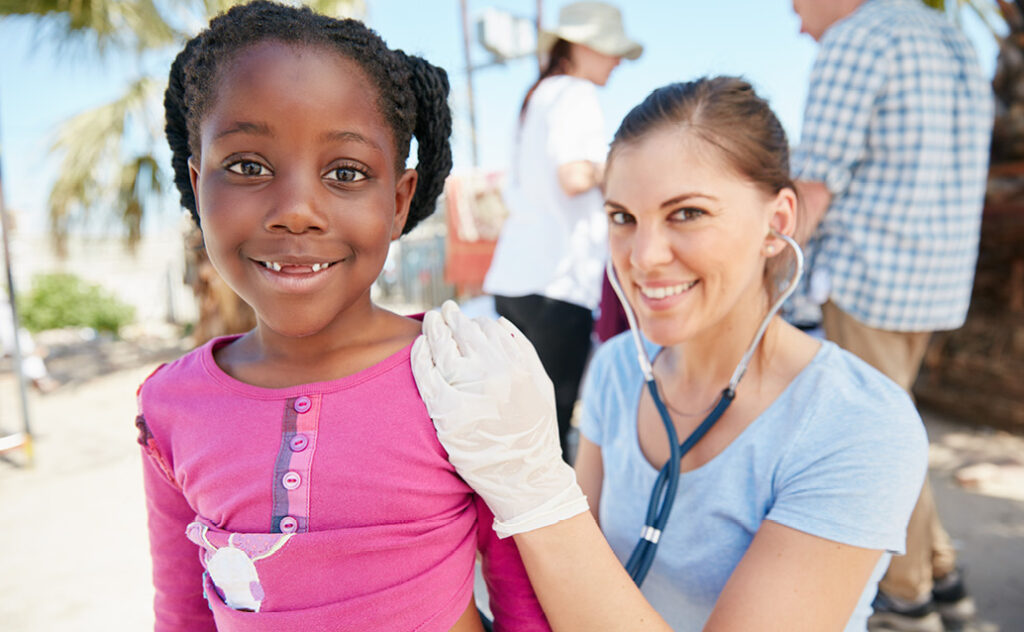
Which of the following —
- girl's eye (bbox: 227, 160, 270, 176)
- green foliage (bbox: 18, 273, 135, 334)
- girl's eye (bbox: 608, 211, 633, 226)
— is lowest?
green foliage (bbox: 18, 273, 135, 334)

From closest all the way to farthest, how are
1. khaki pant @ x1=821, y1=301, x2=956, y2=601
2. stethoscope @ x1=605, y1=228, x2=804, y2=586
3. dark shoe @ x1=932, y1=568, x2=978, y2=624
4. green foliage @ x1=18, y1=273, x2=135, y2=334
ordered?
stethoscope @ x1=605, y1=228, x2=804, y2=586 < khaki pant @ x1=821, y1=301, x2=956, y2=601 < dark shoe @ x1=932, y1=568, x2=978, y2=624 < green foliage @ x1=18, y1=273, x2=135, y2=334

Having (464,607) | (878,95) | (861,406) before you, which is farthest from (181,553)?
(878,95)

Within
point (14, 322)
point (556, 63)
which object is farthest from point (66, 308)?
point (556, 63)

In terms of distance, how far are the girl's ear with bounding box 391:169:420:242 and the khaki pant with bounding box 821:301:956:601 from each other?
1.78 meters

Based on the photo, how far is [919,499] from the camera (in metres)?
2.33

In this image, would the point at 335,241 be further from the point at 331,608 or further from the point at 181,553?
the point at 181,553

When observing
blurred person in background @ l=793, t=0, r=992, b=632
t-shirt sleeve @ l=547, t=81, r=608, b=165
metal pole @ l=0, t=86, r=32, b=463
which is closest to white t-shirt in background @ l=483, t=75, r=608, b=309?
t-shirt sleeve @ l=547, t=81, r=608, b=165

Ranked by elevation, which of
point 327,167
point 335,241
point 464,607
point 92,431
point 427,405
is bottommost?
point 92,431

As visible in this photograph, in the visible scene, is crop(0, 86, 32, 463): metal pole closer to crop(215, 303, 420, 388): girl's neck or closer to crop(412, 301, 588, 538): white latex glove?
crop(215, 303, 420, 388): girl's neck

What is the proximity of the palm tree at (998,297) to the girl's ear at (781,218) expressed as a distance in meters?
3.76

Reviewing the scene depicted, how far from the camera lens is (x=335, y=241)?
37.7 inches

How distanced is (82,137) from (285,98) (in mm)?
6973

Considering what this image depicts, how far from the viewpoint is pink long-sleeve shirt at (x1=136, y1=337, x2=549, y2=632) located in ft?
3.07

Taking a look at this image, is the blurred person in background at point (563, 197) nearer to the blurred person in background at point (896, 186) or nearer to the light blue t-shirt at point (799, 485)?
the blurred person in background at point (896, 186)
